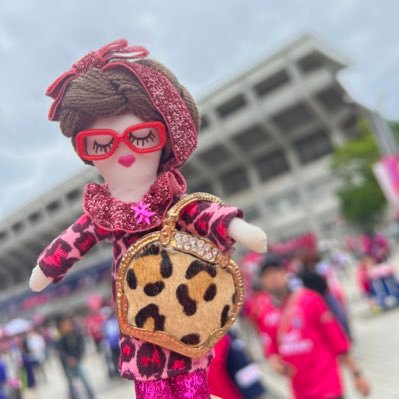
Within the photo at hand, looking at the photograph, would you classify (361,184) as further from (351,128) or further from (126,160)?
(126,160)

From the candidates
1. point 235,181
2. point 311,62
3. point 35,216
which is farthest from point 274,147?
point 35,216

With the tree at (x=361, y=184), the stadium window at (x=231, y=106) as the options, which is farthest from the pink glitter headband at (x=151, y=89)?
the stadium window at (x=231, y=106)

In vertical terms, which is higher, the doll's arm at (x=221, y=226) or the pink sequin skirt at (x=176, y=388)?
the doll's arm at (x=221, y=226)

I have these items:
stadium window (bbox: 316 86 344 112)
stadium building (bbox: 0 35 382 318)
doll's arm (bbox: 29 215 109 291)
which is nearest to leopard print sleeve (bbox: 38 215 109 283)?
doll's arm (bbox: 29 215 109 291)

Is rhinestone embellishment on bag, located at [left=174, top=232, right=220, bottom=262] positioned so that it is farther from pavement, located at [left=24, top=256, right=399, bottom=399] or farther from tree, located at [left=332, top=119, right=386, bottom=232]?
tree, located at [left=332, top=119, right=386, bottom=232]

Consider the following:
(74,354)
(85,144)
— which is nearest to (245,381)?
(85,144)

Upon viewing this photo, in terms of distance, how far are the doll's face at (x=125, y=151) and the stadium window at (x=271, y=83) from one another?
26.5m

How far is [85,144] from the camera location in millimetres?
1344

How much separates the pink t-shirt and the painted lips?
178 centimetres

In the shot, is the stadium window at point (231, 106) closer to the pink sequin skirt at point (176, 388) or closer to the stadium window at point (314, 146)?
the stadium window at point (314, 146)

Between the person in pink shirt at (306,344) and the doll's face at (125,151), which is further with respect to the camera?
the person in pink shirt at (306,344)

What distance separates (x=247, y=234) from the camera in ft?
3.90

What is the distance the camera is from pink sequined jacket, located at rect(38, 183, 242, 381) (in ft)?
3.94

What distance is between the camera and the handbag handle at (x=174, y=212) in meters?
1.21
